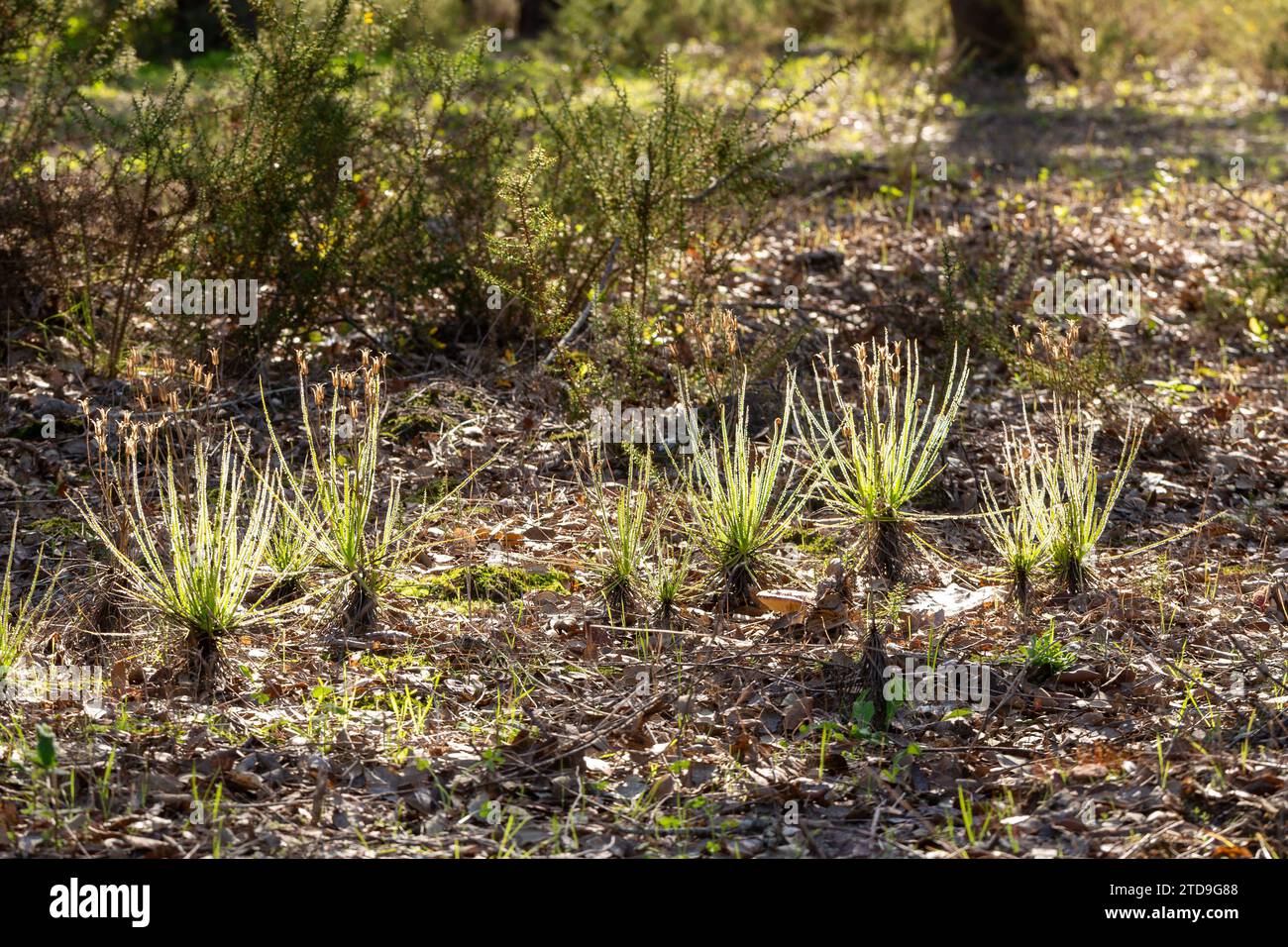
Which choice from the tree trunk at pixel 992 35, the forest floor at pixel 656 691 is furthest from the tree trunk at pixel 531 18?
the forest floor at pixel 656 691

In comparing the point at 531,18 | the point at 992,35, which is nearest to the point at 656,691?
the point at 992,35

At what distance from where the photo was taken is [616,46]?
14.0 meters

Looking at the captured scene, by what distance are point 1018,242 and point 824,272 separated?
1.33m

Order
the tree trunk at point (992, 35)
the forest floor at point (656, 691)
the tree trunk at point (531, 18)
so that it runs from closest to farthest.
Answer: the forest floor at point (656, 691)
the tree trunk at point (992, 35)
the tree trunk at point (531, 18)

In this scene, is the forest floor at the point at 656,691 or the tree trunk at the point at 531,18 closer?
the forest floor at the point at 656,691

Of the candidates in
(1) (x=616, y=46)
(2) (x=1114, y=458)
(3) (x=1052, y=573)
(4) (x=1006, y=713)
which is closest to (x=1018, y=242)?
(2) (x=1114, y=458)

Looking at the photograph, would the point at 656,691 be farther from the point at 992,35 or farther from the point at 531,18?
the point at 531,18

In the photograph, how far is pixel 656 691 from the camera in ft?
12.5

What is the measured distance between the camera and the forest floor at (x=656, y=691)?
3170 millimetres

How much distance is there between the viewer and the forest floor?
3170mm

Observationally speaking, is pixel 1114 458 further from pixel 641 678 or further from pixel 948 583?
pixel 641 678

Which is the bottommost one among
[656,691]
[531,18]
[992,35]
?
[656,691]

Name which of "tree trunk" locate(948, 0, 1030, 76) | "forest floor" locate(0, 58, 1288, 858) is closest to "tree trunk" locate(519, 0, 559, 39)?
"tree trunk" locate(948, 0, 1030, 76)

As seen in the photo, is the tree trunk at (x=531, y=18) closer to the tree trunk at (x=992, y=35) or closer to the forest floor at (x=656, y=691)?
the tree trunk at (x=992, y=35)
